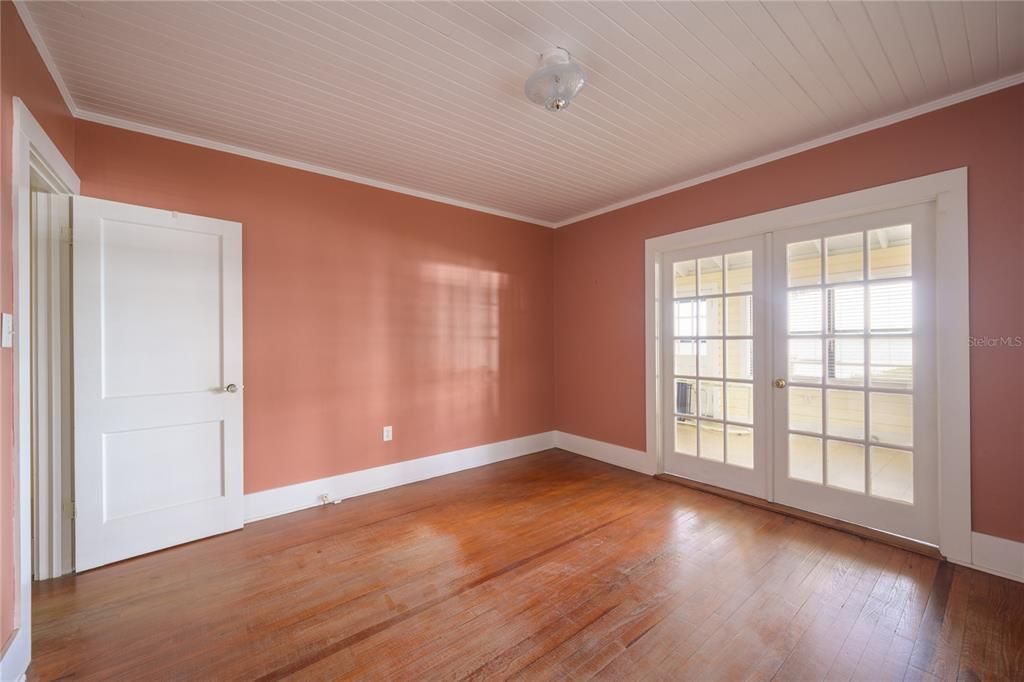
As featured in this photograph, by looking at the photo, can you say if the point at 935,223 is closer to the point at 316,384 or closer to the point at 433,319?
the point at 433,319

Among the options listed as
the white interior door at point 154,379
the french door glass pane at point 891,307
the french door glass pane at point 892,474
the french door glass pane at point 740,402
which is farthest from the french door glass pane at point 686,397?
the white interior door at point 154,379

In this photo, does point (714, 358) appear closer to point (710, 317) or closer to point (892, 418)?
point (710, 317)

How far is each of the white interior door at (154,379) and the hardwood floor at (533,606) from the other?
0.78 ft

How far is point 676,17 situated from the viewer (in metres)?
1.76

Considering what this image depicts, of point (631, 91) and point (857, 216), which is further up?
point (631, 91)

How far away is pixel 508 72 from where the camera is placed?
2123 millimetres

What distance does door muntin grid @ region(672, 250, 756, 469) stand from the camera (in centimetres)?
330

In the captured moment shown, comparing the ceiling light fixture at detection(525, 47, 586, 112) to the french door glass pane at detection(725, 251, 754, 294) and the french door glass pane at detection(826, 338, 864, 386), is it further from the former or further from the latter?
the french door glass pane at detection(826, 338, 864, 386)

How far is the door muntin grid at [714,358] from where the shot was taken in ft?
10.8

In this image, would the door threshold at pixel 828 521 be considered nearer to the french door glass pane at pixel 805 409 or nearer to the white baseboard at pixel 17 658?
the french door glass pane at pixel 805 409

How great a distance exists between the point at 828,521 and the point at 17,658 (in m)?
4.15

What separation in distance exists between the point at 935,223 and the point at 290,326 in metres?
4.22

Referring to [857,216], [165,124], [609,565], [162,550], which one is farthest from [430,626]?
[857,216]

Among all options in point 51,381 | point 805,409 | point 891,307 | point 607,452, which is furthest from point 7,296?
point 891,307
